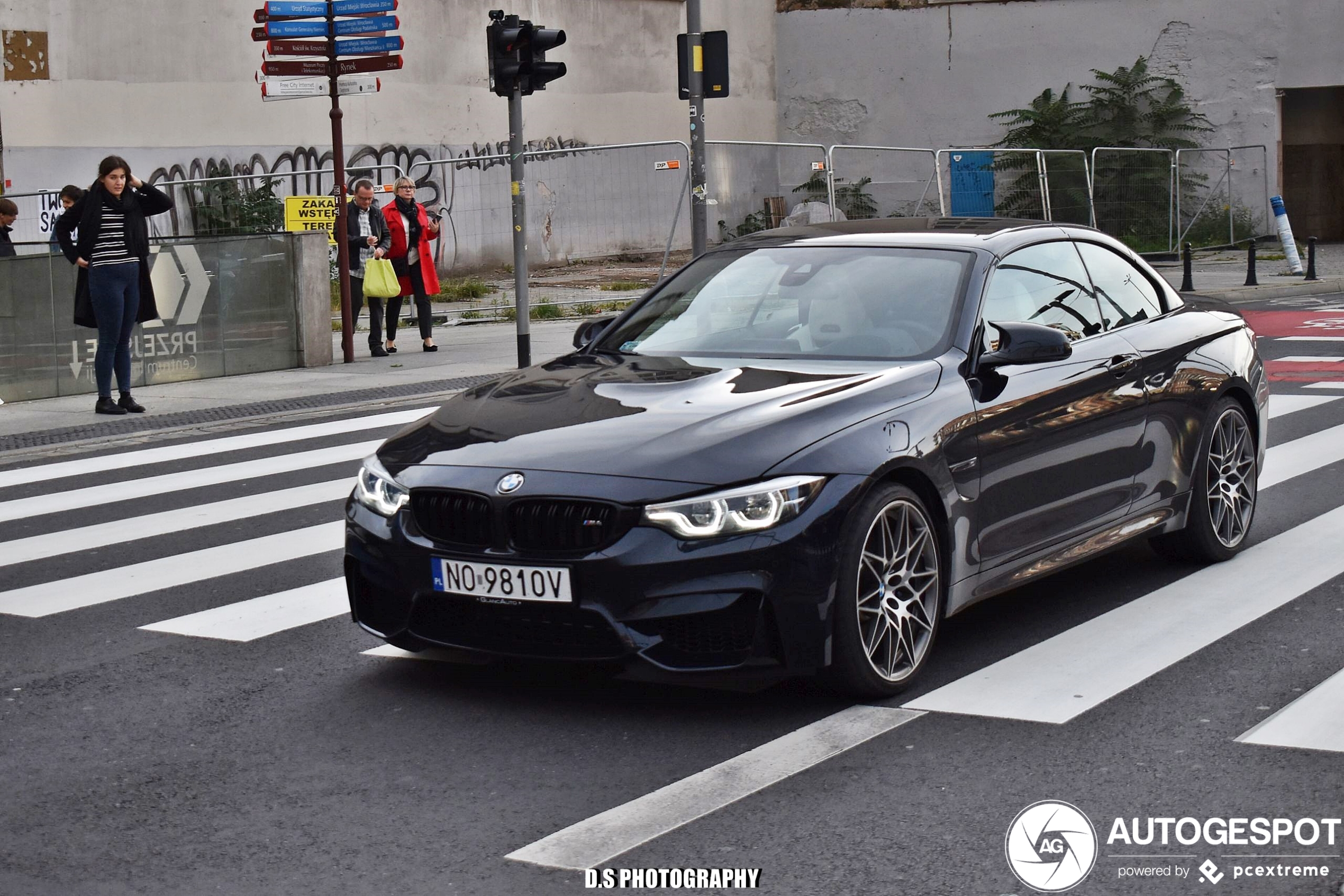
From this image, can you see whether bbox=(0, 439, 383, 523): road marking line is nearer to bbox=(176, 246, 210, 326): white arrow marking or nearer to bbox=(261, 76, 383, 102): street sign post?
bbox=(176, 246, 210, 326): white arrow marking

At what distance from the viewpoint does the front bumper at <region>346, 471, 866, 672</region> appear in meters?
4.98

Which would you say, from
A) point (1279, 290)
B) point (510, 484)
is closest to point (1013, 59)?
point (1279, 290)

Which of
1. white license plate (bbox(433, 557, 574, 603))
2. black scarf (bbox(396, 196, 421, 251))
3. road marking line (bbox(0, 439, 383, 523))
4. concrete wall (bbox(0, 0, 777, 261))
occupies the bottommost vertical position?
road marking line (bbox(0, 439, 383, 523))

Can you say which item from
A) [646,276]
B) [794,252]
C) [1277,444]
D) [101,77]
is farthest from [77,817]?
[101,77]

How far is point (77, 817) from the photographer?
4.51 meters

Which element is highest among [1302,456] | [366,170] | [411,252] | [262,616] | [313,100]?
[313,100]

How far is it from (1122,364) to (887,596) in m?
1.87

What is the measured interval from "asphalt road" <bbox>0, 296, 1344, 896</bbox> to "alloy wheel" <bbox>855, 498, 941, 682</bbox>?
16 centimetres

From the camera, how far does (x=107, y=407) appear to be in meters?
13.5

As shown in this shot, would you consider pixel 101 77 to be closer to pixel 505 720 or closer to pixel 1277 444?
pixel 1277 444

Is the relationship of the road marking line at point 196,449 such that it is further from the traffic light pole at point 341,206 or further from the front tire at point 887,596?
the front tire at point 887,596

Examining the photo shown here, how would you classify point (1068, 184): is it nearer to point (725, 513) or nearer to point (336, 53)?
point (336, 53)

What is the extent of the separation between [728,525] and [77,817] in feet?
6.28

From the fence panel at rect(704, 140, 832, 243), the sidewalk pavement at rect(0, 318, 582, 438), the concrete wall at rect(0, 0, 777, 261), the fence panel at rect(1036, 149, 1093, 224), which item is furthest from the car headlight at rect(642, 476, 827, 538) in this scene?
the fence panel at rect(1036, 149, 1093, 224)
